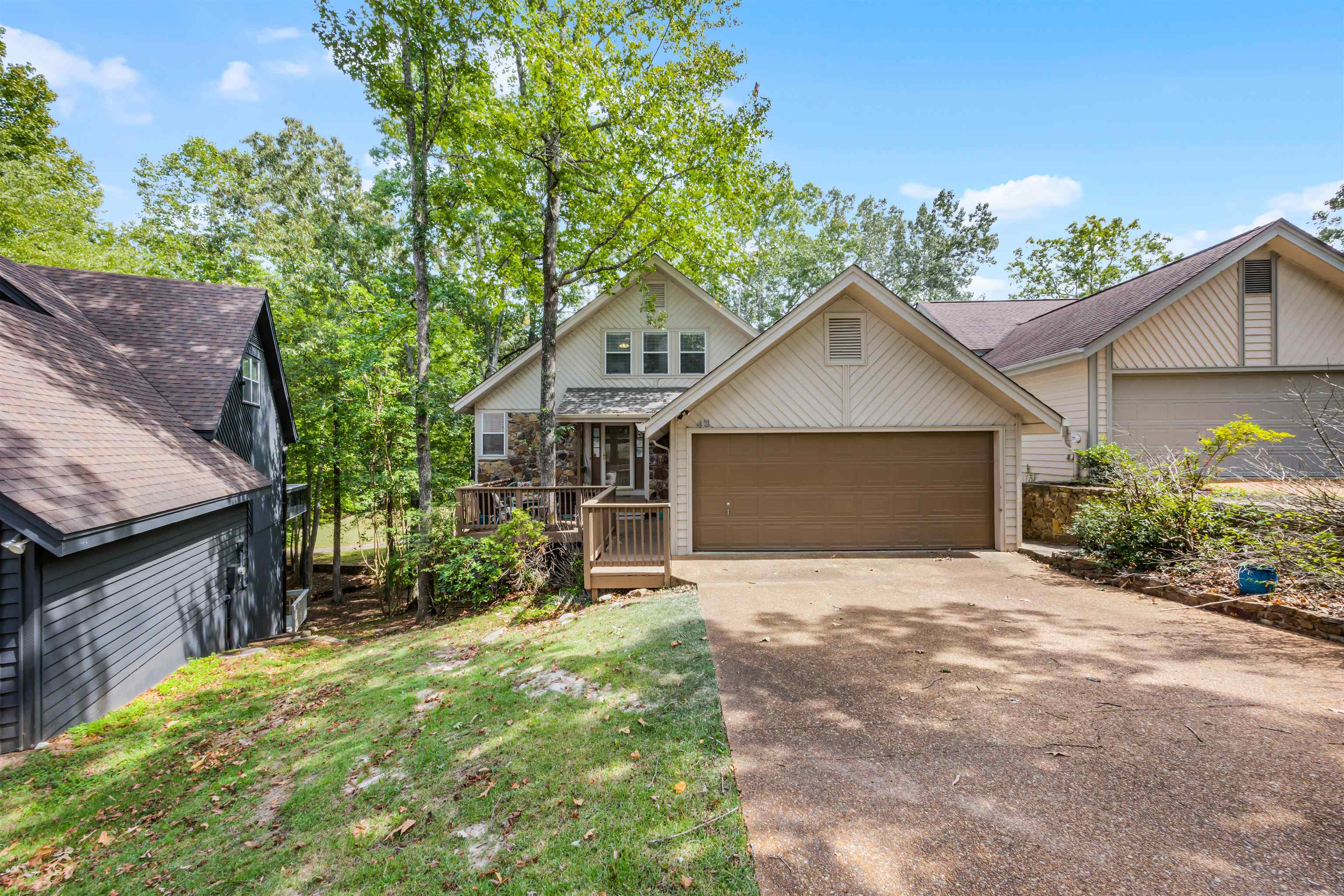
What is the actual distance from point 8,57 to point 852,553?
96.8 feet

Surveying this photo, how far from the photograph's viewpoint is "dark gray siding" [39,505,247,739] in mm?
4773

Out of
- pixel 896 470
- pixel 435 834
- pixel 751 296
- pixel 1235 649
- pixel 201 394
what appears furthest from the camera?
pixel 751 296

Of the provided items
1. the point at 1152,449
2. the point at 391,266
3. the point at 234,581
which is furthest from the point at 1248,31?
the point at 391,266

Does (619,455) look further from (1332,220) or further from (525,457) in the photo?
(1332,220)

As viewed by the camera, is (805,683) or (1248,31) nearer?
(805,683)

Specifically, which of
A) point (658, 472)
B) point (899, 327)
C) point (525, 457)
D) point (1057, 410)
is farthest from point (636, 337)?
point (1057, 410)

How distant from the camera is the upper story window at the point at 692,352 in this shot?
1431 cm

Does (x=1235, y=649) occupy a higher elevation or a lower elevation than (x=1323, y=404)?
lower

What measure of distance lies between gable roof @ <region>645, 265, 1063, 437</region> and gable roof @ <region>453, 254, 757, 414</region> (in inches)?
189

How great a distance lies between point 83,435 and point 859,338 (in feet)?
36.1

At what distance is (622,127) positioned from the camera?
1092 centimetres

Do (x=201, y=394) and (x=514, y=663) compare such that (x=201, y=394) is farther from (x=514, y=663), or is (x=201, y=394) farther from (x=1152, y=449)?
(x=1152, y=449)

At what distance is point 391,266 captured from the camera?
2255 centimetres

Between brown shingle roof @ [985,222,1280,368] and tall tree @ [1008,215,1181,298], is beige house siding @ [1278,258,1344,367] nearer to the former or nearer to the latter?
brown shingle roof @ [985,222,1280,368]
